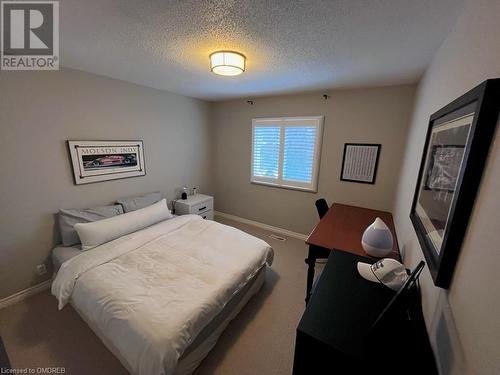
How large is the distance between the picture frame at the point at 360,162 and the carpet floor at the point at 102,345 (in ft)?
5.80

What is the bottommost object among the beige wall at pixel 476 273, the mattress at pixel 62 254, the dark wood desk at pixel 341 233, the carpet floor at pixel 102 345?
the carpet floor at pixel 102 345

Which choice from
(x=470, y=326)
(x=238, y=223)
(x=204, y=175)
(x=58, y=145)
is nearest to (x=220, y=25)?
(x=470, y=326)

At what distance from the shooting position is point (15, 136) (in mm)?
1888

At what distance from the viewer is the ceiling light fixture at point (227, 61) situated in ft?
5.40

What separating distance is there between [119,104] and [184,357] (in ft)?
9.56

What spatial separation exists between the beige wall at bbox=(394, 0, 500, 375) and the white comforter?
4.22 ft

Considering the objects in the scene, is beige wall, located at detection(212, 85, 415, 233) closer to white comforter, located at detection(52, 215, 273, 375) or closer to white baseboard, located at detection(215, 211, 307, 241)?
white baseboard, located at detection(215, 211, 307, 241)

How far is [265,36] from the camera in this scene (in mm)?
1420

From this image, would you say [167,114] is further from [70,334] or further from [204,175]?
[70,334]

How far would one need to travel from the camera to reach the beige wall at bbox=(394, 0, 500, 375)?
553mm

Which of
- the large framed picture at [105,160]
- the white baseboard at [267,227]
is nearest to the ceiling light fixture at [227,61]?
the large framed picture at [105,160]

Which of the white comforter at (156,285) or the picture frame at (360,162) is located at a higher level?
the picture frame at (360,162)

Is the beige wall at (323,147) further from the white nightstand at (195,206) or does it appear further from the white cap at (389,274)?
the white cap at (389,274)

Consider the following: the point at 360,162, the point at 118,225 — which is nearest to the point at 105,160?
the point at 118,225
